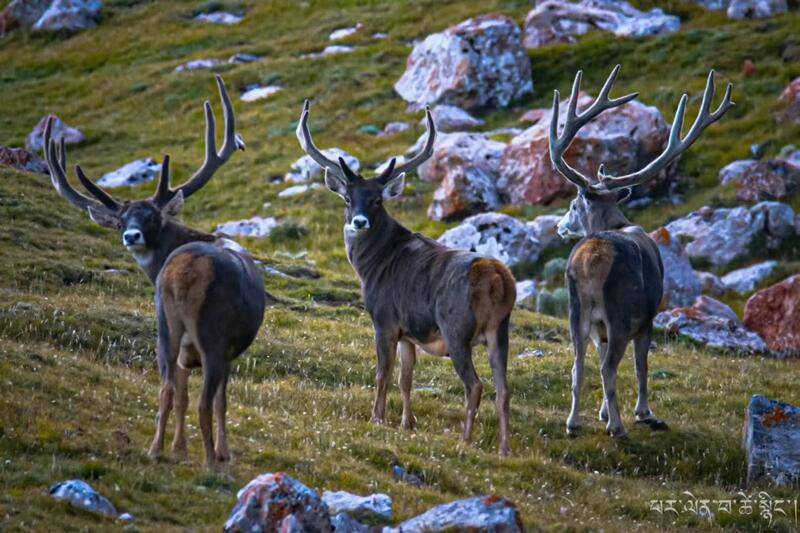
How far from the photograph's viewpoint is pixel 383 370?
14.2m

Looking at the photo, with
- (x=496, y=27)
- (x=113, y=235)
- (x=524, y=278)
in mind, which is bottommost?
(x=524, y=278)

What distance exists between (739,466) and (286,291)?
10098 mm

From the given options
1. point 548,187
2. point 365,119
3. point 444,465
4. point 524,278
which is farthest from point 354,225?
point 365,119

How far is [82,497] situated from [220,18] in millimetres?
47819

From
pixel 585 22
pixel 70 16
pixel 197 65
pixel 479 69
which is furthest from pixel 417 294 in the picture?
pixel 70 16

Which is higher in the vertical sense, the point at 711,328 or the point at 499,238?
the point at 499,238

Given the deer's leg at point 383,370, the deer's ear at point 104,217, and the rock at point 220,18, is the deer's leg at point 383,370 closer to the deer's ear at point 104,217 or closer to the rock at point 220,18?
the deer's ear at point 104,217

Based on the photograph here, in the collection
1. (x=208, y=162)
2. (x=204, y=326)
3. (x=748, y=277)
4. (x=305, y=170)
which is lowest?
(x=748, y=277)

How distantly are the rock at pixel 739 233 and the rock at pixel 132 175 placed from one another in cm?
1560

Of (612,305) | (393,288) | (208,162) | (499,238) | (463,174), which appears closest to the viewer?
(612,305)

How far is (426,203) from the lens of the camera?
Answer: 31594 mm

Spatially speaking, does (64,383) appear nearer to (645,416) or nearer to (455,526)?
(455,526)

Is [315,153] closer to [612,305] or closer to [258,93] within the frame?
[612,305]

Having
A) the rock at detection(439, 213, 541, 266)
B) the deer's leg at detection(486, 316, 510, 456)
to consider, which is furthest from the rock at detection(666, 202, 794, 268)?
the deer's leg at detection(486, 316, 510, 456)
